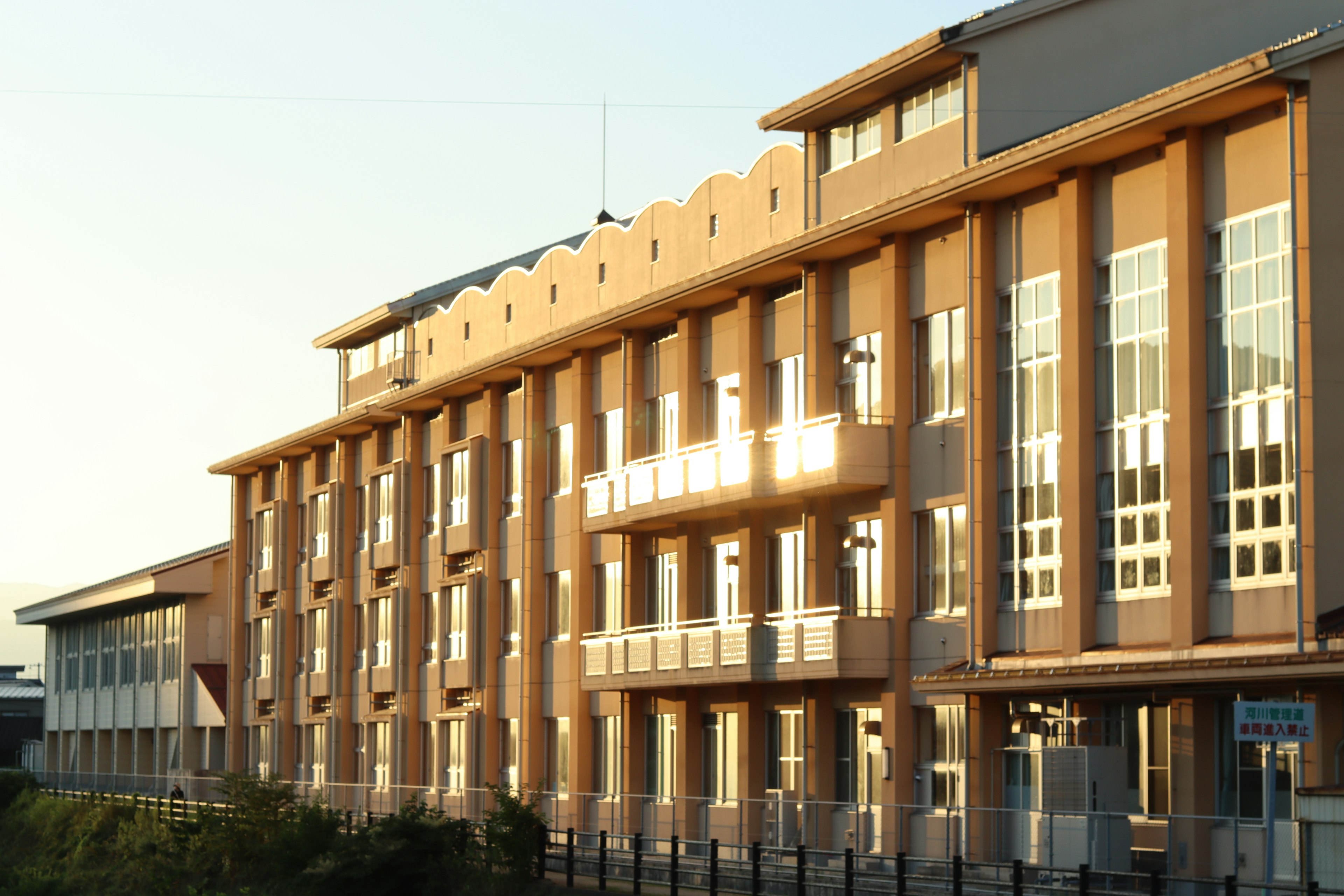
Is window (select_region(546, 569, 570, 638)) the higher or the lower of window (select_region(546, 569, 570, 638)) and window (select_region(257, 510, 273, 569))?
the lower

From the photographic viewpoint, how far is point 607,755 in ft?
136

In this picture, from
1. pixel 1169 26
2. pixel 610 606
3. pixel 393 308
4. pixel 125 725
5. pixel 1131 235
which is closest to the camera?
pixel 1131 235

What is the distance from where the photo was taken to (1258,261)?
1001 inches

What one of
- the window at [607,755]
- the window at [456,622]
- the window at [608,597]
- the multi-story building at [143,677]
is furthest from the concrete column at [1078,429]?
the multi-story building at [143,677]

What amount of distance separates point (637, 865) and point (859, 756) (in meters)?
6.21

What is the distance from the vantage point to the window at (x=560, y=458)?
144 feet

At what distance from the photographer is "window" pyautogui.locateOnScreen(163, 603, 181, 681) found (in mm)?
70062

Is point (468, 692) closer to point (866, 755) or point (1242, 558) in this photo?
point (866, 755)

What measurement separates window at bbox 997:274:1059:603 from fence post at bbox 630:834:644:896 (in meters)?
6.76

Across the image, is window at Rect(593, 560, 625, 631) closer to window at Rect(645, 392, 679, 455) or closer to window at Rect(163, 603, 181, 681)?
window at Rect(645, 392, 679, 455)

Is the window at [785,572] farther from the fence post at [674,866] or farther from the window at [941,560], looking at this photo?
the fence post at [674,866]

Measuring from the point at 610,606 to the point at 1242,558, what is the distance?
1879cm

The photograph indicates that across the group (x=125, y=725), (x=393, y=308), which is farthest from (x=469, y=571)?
(x=125, y=725)

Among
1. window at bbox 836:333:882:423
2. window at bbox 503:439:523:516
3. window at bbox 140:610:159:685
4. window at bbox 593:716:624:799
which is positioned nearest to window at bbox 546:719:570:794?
window at bbox 593:716:624:799
